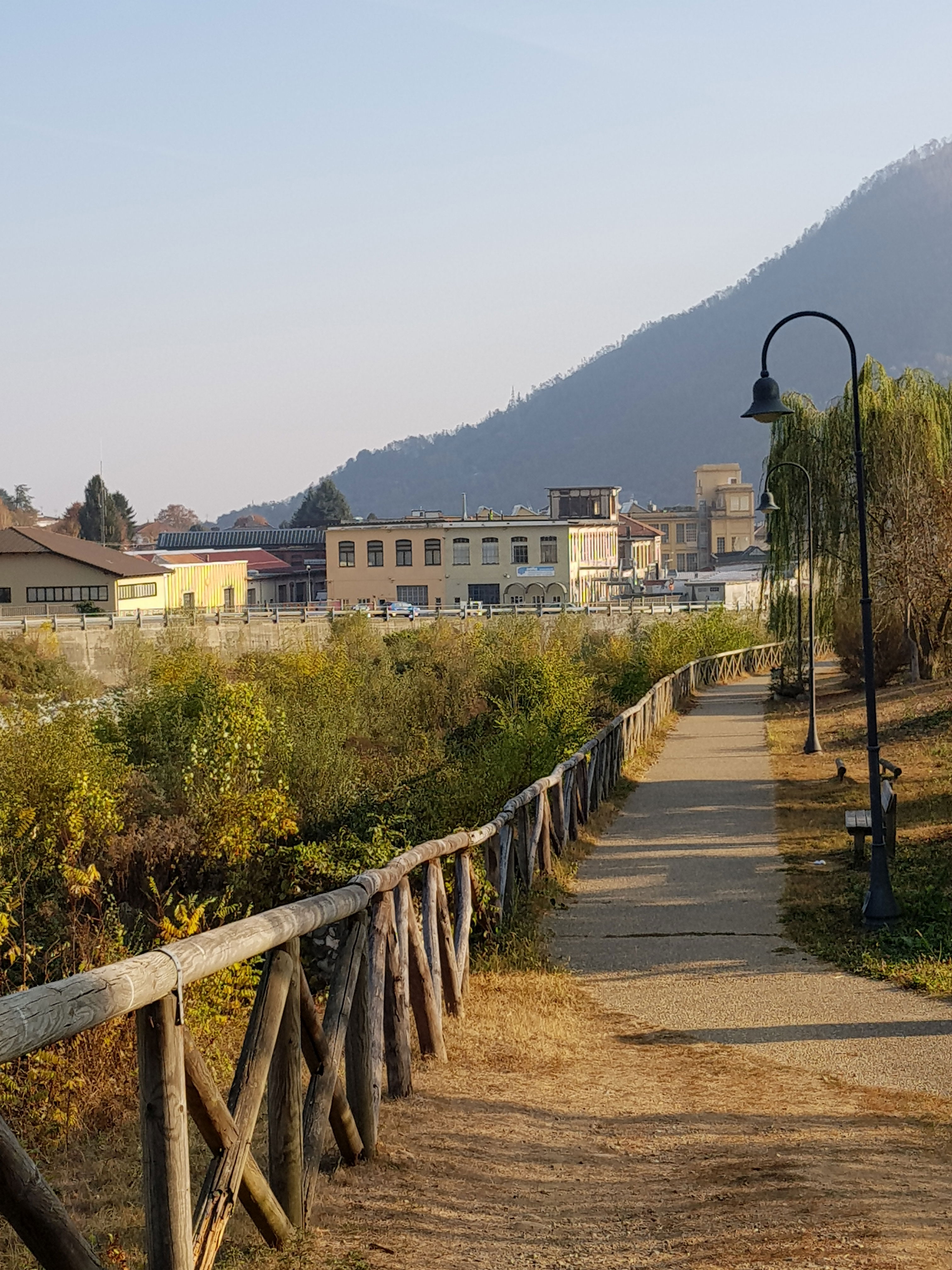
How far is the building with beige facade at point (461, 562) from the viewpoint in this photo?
271ft

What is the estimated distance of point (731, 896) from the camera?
489 inches

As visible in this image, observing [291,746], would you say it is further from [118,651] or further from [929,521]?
[118,651]

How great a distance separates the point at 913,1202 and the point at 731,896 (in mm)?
7344

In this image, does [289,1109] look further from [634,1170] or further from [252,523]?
[252,523]

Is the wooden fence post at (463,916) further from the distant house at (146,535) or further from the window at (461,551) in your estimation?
the distant house at (146,535)

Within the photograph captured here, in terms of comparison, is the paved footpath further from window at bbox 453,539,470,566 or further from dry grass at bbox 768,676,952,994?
window at bbox 453,539,470,566

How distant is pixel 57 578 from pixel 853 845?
178 ft

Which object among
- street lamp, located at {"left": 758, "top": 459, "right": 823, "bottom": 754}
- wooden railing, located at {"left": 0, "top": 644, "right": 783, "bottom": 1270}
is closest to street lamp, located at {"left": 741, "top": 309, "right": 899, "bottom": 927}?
wooden railing, located at {"left": 0, "top": 644, "right": 783, "bottom": 1270}

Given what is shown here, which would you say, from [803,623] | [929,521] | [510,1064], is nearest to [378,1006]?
[510,1064]

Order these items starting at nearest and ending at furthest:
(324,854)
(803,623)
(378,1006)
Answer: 1. (378,1006)
2. (324,854)
3. (803,623)

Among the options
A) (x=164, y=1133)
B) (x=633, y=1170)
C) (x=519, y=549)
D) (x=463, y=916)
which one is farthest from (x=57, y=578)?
(x=164, y=1133)

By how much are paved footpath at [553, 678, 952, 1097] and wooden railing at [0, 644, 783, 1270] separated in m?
2.23

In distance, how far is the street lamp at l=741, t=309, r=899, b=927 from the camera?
10703 millimetres

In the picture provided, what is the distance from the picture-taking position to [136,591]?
63.9m
